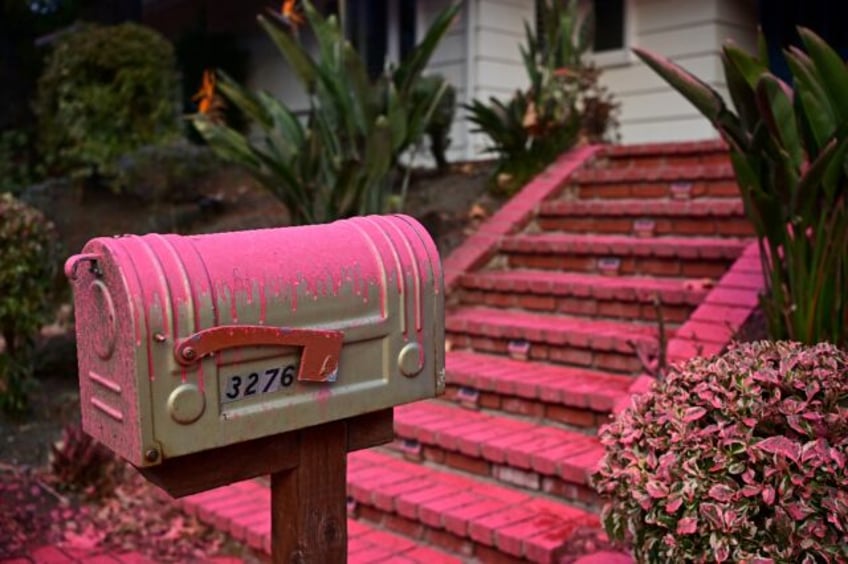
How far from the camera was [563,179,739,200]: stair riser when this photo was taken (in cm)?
572

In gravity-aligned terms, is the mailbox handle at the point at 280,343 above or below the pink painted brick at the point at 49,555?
above

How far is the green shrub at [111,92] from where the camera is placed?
803cm

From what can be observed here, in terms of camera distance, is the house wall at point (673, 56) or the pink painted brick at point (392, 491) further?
the house wall at point (673, 56)

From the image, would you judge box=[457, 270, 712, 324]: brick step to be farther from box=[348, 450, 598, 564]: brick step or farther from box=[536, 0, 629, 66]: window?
box=[536, 0, 629, 66]: window

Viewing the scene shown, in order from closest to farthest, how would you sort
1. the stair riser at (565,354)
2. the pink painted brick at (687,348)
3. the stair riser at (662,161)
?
the pink painted brick at (687,348) → the stair riser at (565,354) → the stair riser at (662,161)

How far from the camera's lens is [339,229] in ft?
6.33

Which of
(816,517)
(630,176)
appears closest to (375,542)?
(816,517)

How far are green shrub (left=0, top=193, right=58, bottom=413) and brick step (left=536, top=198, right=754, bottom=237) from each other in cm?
321

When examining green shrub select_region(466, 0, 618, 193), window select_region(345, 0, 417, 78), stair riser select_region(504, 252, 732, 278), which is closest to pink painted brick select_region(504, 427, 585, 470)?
stair riser select_region(504, 252, 732, 278)

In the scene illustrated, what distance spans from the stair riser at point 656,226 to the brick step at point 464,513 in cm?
231

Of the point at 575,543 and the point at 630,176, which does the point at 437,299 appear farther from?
the point at 630,176

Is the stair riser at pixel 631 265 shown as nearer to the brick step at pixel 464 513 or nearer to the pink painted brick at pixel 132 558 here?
the brick step at pixel 464 513

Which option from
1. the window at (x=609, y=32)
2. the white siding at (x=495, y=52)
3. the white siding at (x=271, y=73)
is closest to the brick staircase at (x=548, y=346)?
the white siding at (x=495, y=52)

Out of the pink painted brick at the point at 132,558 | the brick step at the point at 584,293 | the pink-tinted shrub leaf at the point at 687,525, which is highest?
the brick step at the point at 584,293
